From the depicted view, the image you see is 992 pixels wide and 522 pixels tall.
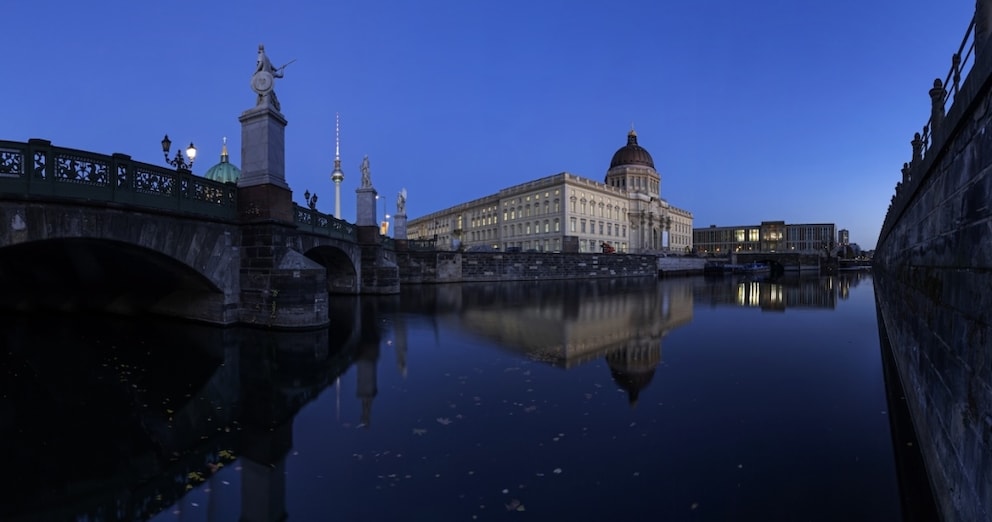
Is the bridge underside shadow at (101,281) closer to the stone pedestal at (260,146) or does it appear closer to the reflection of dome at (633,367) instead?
the stone pedestal at (260,146)

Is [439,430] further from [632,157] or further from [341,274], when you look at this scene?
[632,157]

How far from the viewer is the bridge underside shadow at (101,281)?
12.0 meters

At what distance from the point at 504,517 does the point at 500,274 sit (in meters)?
42.5

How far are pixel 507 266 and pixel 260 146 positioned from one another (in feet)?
115

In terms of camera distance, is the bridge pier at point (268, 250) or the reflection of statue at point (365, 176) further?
the reflection of statue at point (365, 176)

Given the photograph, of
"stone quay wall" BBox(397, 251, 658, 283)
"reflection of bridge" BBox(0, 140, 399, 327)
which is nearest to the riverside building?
"stone quay wall" BBox(397, 251, 658, 283)

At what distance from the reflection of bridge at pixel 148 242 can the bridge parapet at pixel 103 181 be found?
23 mm

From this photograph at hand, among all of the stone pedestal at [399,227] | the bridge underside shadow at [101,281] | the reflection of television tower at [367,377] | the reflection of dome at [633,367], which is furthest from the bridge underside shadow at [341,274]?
the reflection of dome at [633,367]

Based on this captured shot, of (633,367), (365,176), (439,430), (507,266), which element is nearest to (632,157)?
(507,266)

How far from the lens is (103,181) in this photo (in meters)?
10.1

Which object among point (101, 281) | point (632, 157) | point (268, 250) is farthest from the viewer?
point (632, 157)

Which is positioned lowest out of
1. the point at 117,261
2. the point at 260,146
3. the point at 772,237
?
the point at 117,261

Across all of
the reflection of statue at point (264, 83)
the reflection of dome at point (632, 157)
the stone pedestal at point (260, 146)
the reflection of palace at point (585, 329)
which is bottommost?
the reflection of palace at point (585, 329)

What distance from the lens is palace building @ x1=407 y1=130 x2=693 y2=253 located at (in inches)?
3445
